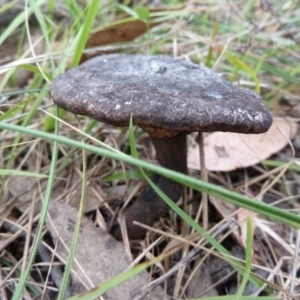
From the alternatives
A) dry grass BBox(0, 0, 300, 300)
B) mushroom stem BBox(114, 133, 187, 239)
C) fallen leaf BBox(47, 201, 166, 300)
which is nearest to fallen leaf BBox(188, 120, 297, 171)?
dry grass BBox(0, 0, 300, 300)

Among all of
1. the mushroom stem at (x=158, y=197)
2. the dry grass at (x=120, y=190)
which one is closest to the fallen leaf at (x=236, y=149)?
the dry grass at (x=120, y=190)

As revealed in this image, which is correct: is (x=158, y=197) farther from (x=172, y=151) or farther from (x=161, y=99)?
(x=161, y=99)

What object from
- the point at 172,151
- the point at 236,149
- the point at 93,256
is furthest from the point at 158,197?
the point at 236,149

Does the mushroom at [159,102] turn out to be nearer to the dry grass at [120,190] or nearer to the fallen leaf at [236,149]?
the dry grass at [120,190]

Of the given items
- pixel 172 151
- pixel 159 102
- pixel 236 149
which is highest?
pixel 159 102

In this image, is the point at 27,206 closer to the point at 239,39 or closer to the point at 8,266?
the point at 8,266
